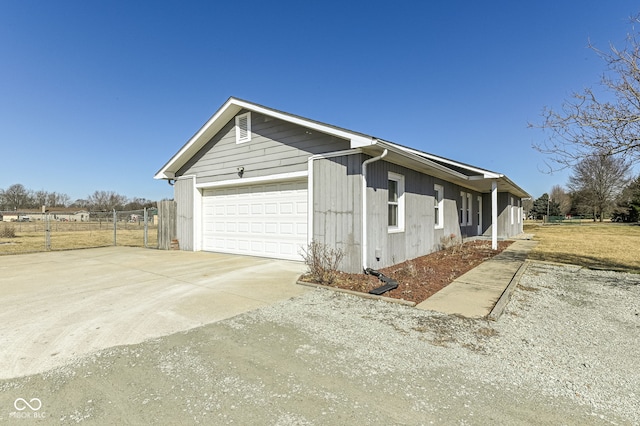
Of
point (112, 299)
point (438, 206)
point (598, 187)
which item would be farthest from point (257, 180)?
point (598, 187)

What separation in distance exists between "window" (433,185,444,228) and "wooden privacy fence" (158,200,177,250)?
10.1 metres

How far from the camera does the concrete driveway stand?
10.5ft

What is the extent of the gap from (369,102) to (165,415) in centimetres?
1466

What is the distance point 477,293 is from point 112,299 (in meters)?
6.33

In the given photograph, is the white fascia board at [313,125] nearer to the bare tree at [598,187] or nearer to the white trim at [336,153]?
the white trim at [336,153]

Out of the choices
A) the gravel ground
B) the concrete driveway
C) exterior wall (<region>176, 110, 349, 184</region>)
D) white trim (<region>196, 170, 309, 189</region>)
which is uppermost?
exterior wall (<region>176, 110, 349, 184</region>)

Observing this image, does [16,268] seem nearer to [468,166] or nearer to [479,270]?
[479,270]

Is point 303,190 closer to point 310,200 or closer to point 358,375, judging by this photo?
point 310,200

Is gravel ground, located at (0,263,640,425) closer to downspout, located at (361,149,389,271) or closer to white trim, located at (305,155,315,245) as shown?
downspout, located at (361,149,389,271)

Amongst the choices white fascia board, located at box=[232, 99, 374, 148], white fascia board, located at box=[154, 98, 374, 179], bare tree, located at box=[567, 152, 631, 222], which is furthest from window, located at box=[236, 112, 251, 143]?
bare tree, located at box=[567, 152, 631, 222]

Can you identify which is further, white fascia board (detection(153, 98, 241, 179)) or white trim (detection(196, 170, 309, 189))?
white fascia board (detection(153, 98, 241, 179))

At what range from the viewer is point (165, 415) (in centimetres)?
202

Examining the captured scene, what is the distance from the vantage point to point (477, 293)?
5207 mm

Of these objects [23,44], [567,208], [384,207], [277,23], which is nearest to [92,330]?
[384,207]
